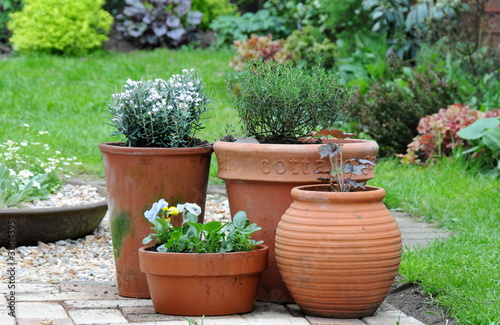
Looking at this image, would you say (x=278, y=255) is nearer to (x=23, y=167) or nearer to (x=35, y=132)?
(x=23, y=167)

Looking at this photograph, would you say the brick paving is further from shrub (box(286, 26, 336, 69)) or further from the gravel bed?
shrub (box(286, 26, 336, 69))

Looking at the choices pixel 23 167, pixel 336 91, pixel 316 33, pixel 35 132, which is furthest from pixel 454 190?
pixel 316 33

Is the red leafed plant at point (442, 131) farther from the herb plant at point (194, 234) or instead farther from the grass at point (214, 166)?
the herb plant at point (194, 234)

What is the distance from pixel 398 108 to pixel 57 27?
5.53 m

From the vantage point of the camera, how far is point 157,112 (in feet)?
9.93

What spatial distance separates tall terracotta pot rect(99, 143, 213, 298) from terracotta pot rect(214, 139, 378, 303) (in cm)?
13

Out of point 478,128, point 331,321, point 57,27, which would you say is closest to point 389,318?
A: point 331,321

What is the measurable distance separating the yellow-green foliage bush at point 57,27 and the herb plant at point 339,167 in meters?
7.78

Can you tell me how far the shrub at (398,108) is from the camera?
20.5 feet

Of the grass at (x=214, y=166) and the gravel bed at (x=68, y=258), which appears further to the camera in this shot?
the gravel bed at (x=68, y=258)

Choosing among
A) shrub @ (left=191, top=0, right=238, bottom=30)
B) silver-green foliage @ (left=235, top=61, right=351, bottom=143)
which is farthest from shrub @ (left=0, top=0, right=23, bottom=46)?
silver-green foliage @ (left=235, top=61, right=351, bottom=143)

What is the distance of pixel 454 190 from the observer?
16.5 feet

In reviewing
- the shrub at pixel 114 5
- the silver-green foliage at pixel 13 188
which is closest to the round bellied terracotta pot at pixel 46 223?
the silver-green foliage at pixel 13 188

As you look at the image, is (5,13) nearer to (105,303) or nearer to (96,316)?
(105,303)
